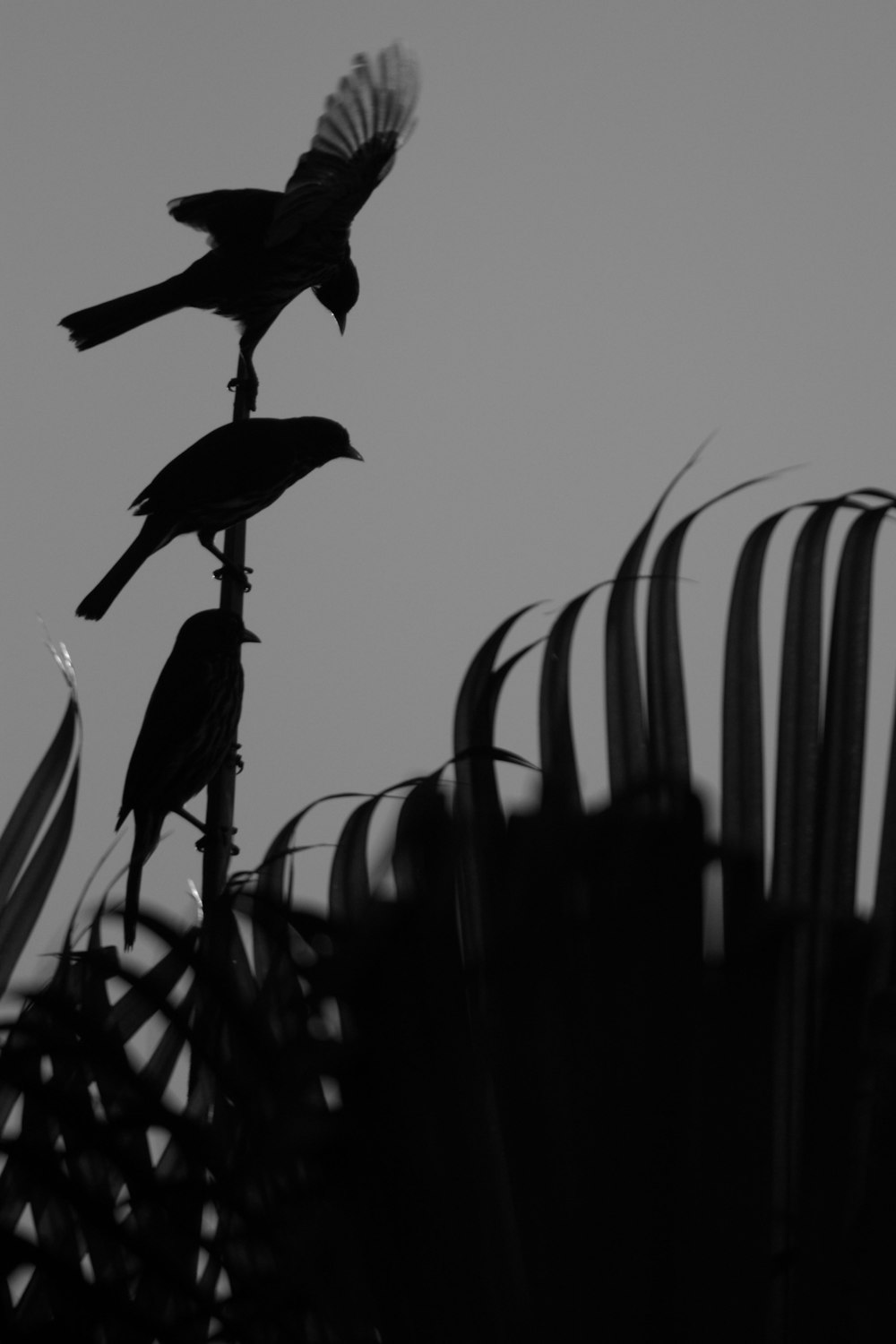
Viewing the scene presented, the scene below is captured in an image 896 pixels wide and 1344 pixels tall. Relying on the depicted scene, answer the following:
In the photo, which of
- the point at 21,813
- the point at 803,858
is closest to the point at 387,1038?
the point at 803,858

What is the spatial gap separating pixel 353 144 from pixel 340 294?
0.49 meters

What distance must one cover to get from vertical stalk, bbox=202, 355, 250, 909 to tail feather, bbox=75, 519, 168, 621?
5.7 inches

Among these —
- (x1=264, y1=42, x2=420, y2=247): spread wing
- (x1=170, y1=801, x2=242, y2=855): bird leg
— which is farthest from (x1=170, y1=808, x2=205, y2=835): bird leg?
(x1=264, y1=42, x2=420, y2=247): spread wing

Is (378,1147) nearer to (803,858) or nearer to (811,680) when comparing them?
(803,858)

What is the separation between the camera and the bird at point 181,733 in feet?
6.48

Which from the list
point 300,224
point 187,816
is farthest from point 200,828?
point 300,224

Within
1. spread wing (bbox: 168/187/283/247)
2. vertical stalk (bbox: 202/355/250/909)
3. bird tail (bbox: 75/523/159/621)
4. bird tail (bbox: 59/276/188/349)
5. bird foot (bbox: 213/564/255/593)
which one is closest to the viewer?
vertical stalk (bbox: 202/355/250/909)

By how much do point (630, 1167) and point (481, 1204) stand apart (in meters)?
0.07

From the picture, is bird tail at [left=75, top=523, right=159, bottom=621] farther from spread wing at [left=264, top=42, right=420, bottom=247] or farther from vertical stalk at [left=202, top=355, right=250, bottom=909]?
spread wing at [left=264, top=42, right=420, bottom=247]

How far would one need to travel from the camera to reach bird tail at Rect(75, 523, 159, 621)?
6.32 feet

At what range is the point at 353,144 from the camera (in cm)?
207

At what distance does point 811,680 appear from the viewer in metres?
0.91

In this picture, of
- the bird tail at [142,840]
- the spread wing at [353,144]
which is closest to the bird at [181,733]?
the bird tail at [142,840]

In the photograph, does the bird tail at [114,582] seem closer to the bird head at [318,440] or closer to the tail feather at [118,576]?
the tail feather at [118,576]
